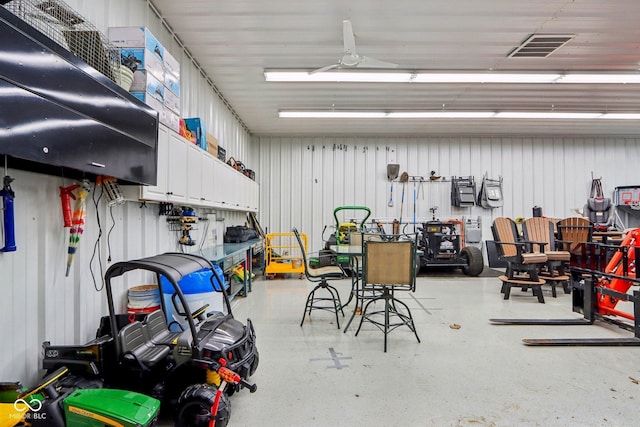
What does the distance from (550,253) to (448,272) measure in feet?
7.58

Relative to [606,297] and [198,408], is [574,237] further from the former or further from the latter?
[198,408]

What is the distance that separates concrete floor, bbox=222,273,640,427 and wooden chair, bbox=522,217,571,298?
117 centimetres

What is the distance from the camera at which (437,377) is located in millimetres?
2361

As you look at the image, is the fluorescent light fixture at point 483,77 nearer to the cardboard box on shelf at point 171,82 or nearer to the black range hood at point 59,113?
the cardboard box on shelf at point 171,82

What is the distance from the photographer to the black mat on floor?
661 cm

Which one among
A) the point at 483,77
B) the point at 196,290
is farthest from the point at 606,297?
the point at 196,290

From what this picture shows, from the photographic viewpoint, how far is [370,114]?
6164mm

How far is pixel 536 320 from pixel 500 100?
403cm

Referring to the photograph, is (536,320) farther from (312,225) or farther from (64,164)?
(312,225)

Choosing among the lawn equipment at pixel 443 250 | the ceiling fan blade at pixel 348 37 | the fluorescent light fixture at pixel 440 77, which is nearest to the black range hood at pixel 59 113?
the ceiling fan blade at pixel 348 37

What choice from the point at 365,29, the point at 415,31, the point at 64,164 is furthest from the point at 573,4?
the point at 64,164

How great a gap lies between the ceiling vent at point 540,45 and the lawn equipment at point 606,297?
2424 millimetres

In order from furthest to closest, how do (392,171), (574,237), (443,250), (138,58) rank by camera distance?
1. (392,171)
2. (443,250)
3. (574,237)
4. (138,58)

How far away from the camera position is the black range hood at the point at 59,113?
46.9 inches
